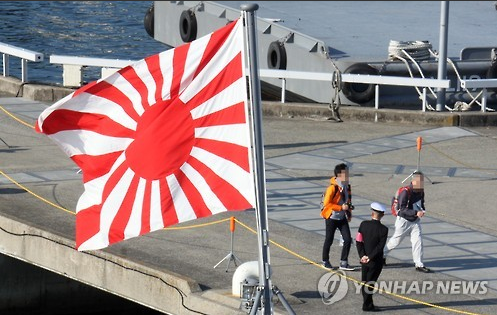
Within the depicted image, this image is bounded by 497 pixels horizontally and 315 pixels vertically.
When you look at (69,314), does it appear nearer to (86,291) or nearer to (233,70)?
(86,291)

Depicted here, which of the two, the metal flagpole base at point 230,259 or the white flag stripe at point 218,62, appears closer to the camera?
the white flag stripe at point 218,62

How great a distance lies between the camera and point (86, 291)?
18828 millimetres

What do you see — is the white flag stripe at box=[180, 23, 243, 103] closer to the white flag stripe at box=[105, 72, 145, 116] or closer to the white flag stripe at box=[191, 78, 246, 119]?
the white flag stripe at box=[191, 78, 246, 119]

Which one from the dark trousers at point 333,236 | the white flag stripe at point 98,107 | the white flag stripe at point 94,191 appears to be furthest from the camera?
the dark trousers at point 333,236

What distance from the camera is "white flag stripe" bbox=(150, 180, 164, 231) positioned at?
10.6 metres

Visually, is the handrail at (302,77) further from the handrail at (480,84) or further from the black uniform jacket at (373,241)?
the black uniform jacket at (373,241)

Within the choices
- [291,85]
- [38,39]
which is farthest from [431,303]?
[38,39]

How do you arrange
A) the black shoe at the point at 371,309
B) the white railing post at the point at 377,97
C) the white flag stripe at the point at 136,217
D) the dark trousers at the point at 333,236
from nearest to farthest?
the white flag stripe at the point at 136,217
the black shoe at the point at 371,309
the dark trousers at the point at 333,236
the white railing post at the point at 377,97

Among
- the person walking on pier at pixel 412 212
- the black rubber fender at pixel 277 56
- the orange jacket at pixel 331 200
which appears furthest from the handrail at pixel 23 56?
the person walking on pier at pixel 412 212

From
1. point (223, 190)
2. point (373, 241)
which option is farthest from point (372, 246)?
point (223, 190)

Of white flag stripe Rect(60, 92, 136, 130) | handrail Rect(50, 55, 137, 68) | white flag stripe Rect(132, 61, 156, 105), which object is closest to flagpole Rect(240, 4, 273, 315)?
white flag stripe Rect(132, 61, 156, 105)

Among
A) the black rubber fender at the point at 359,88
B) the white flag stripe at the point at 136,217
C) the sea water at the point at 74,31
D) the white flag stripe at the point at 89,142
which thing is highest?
the white flag stripe at the point at 89,142

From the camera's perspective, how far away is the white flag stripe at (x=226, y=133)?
34.5ft

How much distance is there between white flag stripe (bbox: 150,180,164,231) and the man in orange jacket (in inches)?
181
